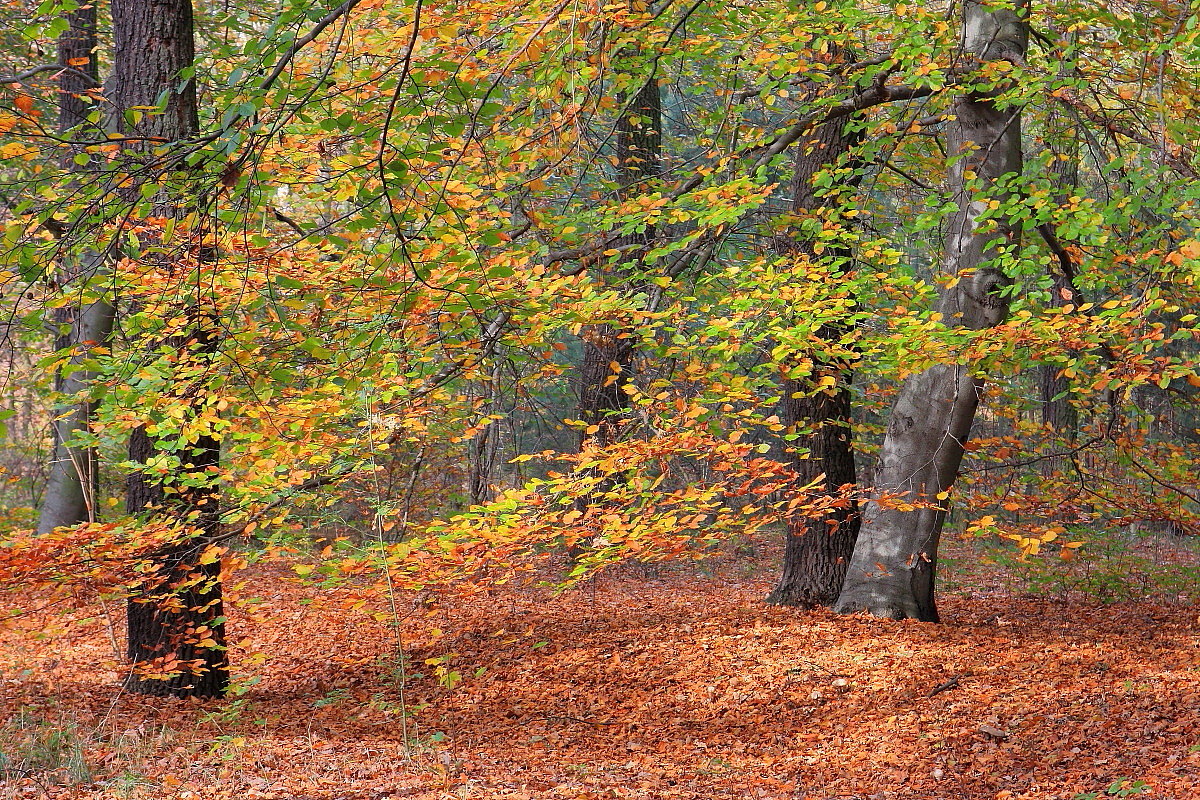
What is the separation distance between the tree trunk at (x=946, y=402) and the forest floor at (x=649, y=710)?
39 cm

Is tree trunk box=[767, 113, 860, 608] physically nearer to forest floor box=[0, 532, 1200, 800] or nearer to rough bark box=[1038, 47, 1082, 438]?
forest floor box=[0, 532, 1200, 800]

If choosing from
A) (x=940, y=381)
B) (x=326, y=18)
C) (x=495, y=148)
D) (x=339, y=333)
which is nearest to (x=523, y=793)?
(x=339, y=333)

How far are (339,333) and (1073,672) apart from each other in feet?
17.0

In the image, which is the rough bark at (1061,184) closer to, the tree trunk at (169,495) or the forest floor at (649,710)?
the forest floor at (649,710)

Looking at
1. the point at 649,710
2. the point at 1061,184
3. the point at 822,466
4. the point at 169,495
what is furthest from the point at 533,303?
the point at 1061,184

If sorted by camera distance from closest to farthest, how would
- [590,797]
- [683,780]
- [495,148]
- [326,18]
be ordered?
1. [326,18]
2. [590,797]
3. [683,780]
4. [495,148]

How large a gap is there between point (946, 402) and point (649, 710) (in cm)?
320

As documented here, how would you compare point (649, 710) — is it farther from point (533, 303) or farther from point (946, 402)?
point (946, 402)

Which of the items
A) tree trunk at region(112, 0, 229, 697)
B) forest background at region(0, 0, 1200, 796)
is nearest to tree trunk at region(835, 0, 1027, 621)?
forest background at region(0, 0, 1200, 796)

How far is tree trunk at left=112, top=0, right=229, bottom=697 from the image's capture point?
550 centimetres

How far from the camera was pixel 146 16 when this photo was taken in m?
5.86

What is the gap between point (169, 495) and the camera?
19.2 ft

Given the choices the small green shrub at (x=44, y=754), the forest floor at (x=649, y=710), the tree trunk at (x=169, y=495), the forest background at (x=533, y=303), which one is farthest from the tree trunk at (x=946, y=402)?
the small green shrub at (x=44, y=754)

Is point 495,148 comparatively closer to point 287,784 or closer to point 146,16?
point 146,16
